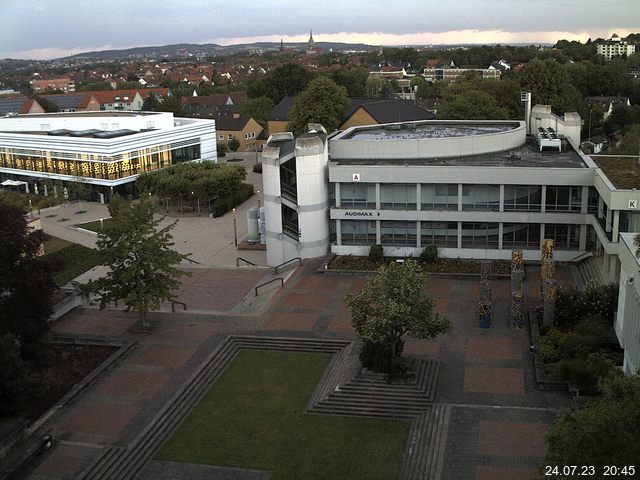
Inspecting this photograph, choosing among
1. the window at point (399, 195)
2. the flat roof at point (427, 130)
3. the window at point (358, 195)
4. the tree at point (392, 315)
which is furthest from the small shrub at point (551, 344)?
the flat roof at point (427, 130)

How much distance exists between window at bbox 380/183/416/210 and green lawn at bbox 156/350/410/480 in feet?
47.9

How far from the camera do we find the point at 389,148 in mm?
41344

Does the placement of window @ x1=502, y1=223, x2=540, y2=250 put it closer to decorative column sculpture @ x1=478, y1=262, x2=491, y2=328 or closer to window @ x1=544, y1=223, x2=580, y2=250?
window @ x1=544, y1=223, x2=580, y2=250

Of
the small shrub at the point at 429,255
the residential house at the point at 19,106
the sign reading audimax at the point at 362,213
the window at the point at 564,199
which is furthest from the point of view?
the residential house at the point at 19,106

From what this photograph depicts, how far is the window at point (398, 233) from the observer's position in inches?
1518

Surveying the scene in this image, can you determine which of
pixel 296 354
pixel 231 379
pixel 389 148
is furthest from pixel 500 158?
pixel 231 379

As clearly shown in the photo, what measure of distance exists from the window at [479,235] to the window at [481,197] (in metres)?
0.95

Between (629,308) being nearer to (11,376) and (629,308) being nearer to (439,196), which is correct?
(439,196)

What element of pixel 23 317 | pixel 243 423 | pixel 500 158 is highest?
pixel 500 158

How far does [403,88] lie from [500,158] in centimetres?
12889

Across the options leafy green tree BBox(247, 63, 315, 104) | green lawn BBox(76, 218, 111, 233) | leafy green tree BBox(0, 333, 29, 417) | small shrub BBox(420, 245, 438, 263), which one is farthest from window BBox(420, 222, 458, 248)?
leafy green tree BBox(247, 63, 315, 104)

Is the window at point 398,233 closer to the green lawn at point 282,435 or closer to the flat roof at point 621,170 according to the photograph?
the flat roof at point 621,170

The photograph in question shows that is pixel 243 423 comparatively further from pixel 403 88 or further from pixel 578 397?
pixel 403 88

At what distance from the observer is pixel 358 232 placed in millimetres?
39438
